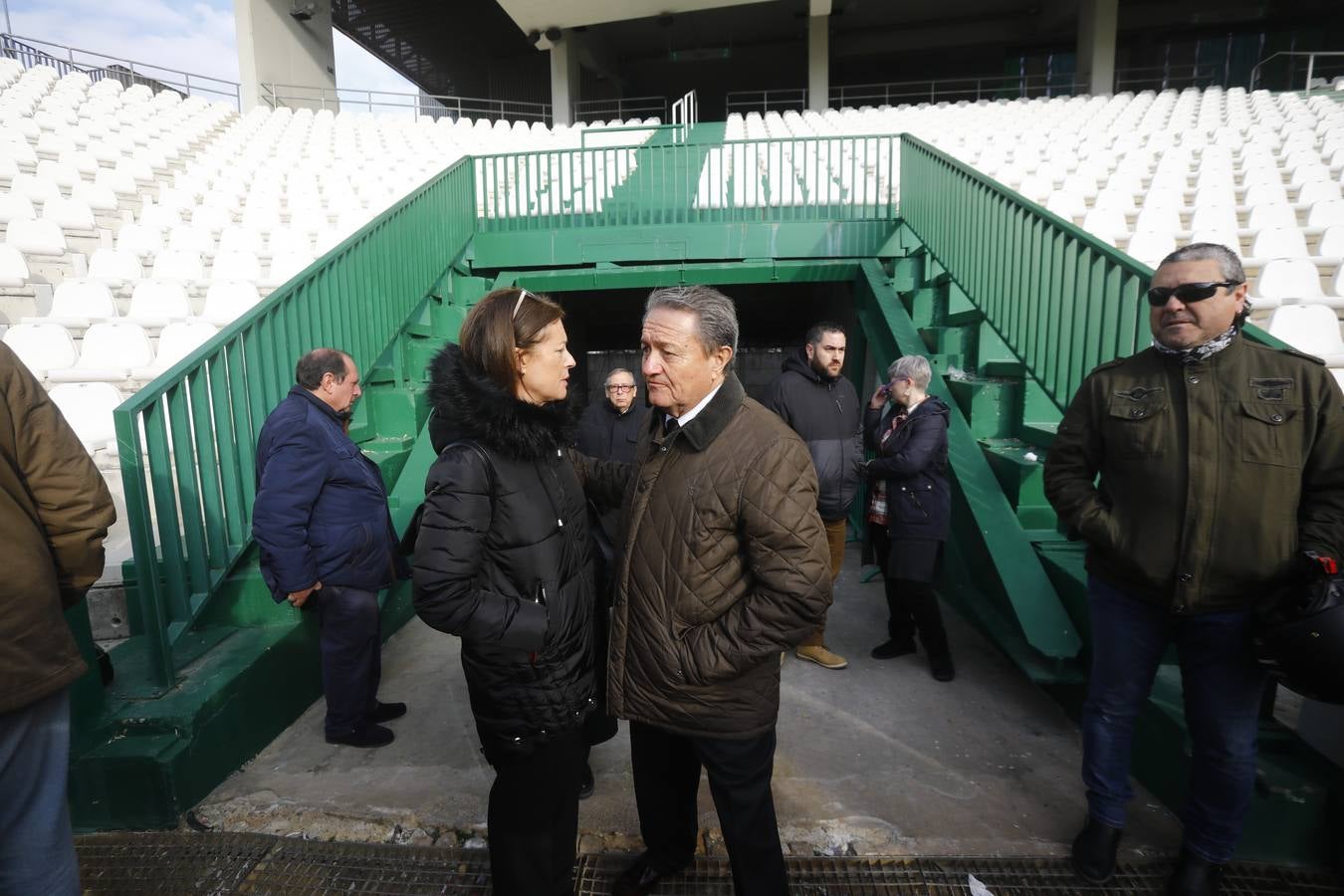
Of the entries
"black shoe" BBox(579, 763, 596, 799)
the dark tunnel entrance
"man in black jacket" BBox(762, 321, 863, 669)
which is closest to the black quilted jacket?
"black shoe" BBox(579, 763, 596, 799)

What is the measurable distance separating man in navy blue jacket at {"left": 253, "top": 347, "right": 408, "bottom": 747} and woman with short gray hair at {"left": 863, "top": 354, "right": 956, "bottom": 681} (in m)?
2.40

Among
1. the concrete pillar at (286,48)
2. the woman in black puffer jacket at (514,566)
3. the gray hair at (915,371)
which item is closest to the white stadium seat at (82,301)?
the woman in black puffer jacket at (514,566)

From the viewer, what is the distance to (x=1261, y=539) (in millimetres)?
2039

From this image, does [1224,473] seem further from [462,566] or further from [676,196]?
[676,196]

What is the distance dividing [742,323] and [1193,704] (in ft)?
38.8

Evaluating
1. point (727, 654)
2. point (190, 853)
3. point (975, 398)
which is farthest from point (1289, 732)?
point (190, 853)

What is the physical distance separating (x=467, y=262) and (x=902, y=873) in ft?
22.6

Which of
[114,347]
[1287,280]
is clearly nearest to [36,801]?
[114,347]

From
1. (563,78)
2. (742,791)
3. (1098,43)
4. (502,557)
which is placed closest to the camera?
(502,557)

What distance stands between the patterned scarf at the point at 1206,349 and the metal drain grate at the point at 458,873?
1.63 meters

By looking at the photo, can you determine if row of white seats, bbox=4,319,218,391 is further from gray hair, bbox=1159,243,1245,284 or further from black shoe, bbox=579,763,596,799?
gray hair, bbox=1159,243,1245,284

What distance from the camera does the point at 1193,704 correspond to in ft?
7.39

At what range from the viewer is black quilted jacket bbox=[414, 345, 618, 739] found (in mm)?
1773

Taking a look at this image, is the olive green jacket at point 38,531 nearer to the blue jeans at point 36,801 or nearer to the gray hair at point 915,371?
the blue jeans at point 36,801
